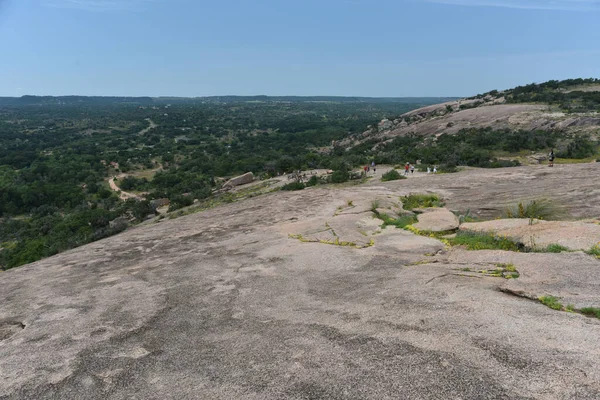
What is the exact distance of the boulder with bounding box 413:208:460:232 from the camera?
1219 cm

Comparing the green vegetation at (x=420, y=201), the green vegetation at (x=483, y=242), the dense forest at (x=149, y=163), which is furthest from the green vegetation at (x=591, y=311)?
the dense forest at (x=149, y=163)

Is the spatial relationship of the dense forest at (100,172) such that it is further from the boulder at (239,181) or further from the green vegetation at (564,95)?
the green vegetation at (564,95)

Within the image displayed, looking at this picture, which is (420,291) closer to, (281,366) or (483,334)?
(483,334)

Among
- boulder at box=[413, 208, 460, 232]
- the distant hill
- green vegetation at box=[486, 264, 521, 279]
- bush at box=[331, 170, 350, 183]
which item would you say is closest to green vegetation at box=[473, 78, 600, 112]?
the distant hill

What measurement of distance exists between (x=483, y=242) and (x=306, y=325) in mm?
6090

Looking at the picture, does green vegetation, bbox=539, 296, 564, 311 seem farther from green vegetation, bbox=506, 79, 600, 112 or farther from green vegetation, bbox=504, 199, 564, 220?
green vegetation, bbox=506, 79, 600, 112

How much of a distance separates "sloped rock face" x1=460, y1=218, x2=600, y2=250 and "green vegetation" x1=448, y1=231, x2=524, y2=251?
0.22 m

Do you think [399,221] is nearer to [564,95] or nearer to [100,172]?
[564,95]

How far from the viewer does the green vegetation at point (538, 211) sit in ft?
41.2

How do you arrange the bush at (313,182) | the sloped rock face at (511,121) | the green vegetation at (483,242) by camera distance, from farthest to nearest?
the sloped rock face at (511,121), the bush at (313,182), the green vegetation at (483,242)

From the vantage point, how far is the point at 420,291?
761cm

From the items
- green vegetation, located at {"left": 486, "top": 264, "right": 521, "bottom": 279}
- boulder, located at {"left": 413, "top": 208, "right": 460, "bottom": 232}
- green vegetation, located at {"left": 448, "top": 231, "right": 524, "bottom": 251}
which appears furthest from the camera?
boulder, located at {"left": 413, "top": 208, "right": 460, "bottom": 232}

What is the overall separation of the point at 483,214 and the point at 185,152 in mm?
79333

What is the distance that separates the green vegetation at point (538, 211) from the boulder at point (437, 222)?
85.9 inches
